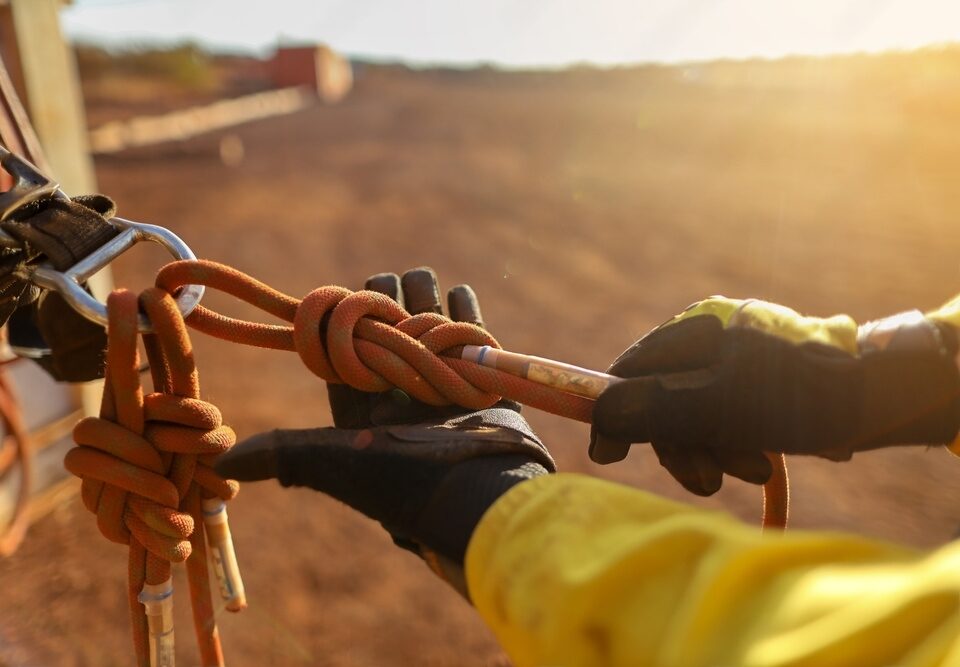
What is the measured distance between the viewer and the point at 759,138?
580 inches

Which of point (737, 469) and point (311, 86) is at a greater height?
point (311, 86)

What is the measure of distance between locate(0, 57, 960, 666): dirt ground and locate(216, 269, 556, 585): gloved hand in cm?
203

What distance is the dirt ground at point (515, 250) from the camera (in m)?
2.93

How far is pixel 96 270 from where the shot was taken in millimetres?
1130

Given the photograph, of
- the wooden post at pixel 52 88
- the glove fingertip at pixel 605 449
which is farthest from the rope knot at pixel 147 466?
the wooden post at pixel 52 88

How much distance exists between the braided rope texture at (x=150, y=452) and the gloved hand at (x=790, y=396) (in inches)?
26.0

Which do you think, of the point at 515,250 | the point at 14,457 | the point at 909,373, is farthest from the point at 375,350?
the point at 515,250

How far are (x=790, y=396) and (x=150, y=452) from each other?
987 millimetres

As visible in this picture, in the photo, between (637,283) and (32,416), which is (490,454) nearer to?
(32,416)

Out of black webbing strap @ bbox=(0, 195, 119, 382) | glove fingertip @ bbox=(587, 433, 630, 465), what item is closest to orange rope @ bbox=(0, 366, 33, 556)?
black webbing strap @ bbox=(0, 195, 119, 382)

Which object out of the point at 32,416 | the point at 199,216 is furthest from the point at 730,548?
the point at 199,216

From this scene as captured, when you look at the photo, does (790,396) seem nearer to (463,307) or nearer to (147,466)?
(463,307)

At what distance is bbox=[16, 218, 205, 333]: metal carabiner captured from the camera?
1.05 metres

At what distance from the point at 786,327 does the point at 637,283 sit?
20.4 ft
